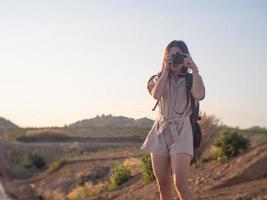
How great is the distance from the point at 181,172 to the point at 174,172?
70 mm

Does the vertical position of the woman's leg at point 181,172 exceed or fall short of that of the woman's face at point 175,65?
it falls short

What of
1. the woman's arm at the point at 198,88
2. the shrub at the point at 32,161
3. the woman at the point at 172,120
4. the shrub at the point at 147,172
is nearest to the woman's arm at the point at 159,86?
the woman at the point at 172,120

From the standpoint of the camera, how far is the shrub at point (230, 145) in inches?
636

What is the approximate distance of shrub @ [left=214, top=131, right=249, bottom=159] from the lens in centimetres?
1616

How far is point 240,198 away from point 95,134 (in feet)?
167

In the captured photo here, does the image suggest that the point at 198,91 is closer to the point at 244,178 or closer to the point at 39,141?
the point at 244,178

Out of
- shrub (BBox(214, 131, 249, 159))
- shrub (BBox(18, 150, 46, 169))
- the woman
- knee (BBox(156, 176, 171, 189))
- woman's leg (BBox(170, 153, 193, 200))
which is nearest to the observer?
woman's leg (BBox(170, 153, 193, 200))

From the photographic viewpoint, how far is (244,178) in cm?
1367

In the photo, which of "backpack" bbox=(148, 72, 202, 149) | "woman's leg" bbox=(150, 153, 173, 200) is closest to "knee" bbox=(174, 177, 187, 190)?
"woman's leg" bbox=(150, 153, 173, 200)

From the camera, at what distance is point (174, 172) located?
6.93 meters

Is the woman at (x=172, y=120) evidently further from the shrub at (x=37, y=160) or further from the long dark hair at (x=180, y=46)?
the shrub at (x=37, y=160)

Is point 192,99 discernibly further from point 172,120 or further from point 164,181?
point 164,181

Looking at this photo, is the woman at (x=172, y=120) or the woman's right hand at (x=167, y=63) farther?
the woman's right hand at (x=167, y=63)

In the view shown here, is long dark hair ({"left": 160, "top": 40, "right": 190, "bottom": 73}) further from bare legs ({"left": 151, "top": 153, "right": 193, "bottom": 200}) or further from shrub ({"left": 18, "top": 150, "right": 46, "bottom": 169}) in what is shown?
shrub ({"left": 18, "top": 150, "right": 46, "bottom": 169})
